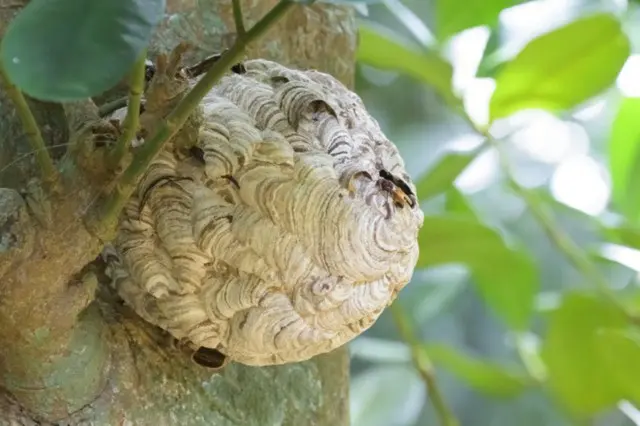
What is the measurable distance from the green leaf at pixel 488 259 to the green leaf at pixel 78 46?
510mm

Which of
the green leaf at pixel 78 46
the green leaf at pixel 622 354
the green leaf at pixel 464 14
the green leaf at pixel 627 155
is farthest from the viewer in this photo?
the green leaf at pixel 627 155

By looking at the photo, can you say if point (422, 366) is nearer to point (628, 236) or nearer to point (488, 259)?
point (488, 259)

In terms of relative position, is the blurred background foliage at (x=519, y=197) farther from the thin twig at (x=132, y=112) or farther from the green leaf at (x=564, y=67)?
the thin twig at (x=132, y=112)

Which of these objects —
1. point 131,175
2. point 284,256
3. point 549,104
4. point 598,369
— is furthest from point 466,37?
point 131,175

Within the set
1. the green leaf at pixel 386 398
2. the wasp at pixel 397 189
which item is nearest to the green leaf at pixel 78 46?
the wasp at pixel 397 189

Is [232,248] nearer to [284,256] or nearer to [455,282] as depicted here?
[284,256]

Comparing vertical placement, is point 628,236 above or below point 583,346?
above

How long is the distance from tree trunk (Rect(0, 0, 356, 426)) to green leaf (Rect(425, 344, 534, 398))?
29cm

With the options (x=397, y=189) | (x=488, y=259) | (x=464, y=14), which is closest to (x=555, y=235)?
(x=488, y=259)

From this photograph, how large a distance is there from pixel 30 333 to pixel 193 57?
9.8 inches

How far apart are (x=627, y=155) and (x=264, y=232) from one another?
53 centimetres

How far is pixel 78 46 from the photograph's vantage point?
244 mm

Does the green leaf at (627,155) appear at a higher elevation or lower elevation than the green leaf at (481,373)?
higher

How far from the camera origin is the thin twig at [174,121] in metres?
0.28
